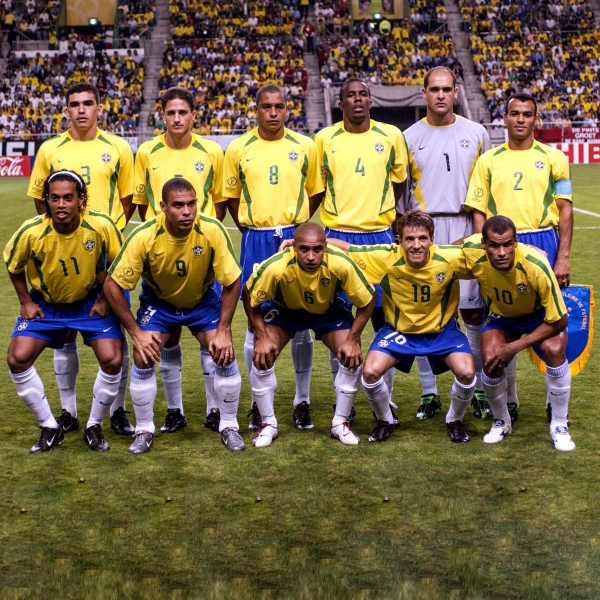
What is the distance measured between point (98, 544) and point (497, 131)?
97.4ft

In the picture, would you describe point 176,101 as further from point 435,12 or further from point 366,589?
point 435,12

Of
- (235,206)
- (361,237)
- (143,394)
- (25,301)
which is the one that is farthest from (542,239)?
(25,301)

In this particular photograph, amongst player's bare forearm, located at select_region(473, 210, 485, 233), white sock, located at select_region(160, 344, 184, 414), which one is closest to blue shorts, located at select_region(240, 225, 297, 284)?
white sock, located at select_region(160, 344, 184, 414)

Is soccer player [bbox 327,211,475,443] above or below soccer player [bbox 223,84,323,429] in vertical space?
below

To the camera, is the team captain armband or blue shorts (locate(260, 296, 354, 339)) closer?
blue shorts (locate(260, 296, 354, 339))

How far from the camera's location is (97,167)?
6160 millimetres

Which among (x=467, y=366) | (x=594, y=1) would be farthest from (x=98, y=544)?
(x=594, y=1)

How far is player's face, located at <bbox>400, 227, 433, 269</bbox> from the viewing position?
214 inches

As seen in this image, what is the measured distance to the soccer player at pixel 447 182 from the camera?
20.1 ft

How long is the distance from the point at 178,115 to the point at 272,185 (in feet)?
2.51

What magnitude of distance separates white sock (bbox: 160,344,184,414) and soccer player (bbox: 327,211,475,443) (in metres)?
Result: 1.22

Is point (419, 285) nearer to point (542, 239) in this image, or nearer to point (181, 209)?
point (542, 239)

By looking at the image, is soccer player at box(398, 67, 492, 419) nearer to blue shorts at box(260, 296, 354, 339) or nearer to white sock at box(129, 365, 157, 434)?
blue shorts at box(260, 296, 354, 339)

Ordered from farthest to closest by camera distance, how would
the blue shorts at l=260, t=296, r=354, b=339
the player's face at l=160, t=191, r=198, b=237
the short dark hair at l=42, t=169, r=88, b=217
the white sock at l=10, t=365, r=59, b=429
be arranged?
1. the blue shorts at l=260, t=296, r=354, b=339
2. the white sock at l=10, t=365, r=59, b=429
3. the short dark hair at l=42, t=169, r=88, b=217
4. the player's face at l=160, t=191, r=198, b=237
